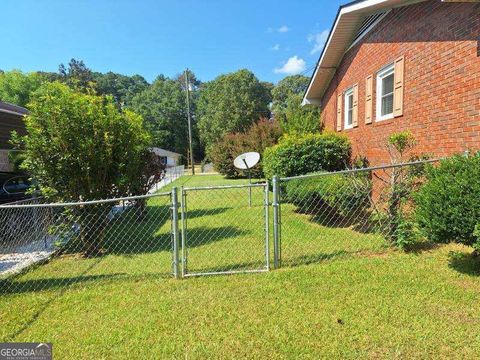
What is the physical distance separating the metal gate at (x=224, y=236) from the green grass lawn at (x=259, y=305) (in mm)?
60

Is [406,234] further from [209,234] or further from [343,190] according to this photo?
[209,234]

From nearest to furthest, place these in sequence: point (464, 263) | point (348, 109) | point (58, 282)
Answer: point (464, 263)
point (58, 282)
point (348, 109)

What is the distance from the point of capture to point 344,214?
6.53 metres

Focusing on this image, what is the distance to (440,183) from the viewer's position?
4055mm

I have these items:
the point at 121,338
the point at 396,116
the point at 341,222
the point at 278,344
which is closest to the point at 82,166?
the point at 121,338

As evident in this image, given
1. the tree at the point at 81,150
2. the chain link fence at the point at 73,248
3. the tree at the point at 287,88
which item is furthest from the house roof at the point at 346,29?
the tree at the point at 287,88

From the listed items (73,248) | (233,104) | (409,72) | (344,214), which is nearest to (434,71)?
(409,72)

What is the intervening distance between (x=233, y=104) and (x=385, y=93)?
38027 mm

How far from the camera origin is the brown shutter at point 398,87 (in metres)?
7.02

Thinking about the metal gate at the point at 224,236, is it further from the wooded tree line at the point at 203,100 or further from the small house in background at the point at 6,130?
the wooded tree line at the point at 203,100

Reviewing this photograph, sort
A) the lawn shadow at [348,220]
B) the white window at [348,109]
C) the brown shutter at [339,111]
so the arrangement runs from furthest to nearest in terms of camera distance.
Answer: the brown shutter at [339,111] → the white window at [348,109] → the lawn shadow at [348,220]

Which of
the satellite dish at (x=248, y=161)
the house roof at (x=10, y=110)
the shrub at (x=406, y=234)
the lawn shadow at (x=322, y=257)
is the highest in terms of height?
the house roof at (x=10, y=110)

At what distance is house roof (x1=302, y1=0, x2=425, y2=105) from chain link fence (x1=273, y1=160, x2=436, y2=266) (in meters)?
3.46

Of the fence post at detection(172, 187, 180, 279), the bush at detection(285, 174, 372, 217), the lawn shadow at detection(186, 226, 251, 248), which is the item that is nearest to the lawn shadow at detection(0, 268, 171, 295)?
the fence post at detection(172, 187, 180, 279)
